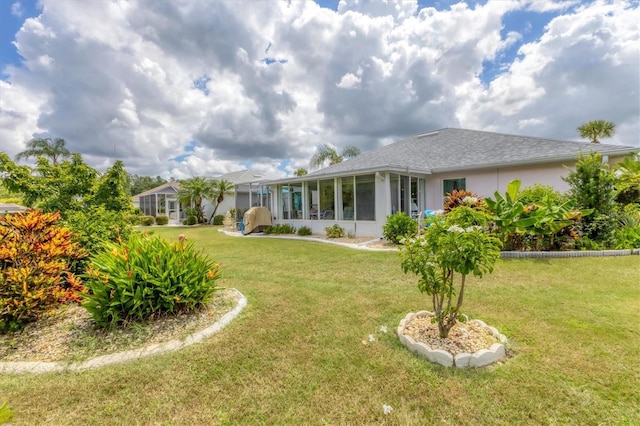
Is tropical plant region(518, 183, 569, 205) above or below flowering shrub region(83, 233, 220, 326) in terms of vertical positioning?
above

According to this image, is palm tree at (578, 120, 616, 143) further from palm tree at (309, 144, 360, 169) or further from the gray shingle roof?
palm tree at (309, 144, 360, 169)

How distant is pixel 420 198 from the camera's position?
47.9 ft

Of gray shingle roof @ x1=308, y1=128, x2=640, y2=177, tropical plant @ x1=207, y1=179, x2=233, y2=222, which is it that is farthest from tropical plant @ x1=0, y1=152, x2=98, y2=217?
tropical plant @ x1=207, y1=179, x2=233, y2=222

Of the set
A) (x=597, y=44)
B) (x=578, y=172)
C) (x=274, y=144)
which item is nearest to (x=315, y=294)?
(x=578, y=172)

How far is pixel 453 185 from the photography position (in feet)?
46.5

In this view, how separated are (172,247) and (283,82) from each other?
532 inches

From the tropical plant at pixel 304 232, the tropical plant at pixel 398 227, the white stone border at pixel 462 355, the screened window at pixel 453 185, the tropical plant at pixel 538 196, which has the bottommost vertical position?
the white stone border at pixel 462 355

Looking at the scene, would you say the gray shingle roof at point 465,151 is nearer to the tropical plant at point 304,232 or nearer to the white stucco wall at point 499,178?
the white stucco wall at point 499,178

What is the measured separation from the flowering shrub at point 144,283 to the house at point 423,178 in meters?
9.37

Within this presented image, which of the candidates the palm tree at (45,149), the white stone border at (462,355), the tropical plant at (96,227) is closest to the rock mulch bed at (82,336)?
the tropical plant at (96,227)

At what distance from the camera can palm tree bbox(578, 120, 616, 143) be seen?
2130 centimetres

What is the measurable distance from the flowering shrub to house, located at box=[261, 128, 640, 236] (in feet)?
30.8

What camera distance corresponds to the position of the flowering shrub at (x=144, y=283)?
3656 mm

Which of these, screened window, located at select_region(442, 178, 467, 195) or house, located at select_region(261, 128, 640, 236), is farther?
screened window, located at select_region(442, 178, 467, 195)
